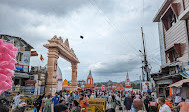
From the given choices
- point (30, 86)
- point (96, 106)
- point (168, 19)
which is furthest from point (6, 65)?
point (30, 86)

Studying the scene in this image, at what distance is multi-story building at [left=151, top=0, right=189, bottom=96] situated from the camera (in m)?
10.4

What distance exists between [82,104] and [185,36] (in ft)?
32.1

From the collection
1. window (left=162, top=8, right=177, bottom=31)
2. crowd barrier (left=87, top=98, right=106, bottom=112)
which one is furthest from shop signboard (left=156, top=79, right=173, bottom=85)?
crowd barrier (left=87, top=98, right=106, bottom=112)

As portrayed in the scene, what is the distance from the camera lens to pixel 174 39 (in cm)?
1234

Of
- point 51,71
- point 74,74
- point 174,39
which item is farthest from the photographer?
point 74,74

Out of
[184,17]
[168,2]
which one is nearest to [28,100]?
[184,17]

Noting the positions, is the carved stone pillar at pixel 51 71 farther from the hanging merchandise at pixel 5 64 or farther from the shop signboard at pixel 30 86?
the hanging merchandise at pixel 5 64

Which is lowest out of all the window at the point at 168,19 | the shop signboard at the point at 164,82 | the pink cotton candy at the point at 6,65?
the shop signboard at the point at 164,82

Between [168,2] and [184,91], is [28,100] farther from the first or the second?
[168,2]

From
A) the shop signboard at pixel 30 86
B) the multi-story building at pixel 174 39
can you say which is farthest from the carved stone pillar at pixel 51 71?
the multi-story building at pixel 174 39

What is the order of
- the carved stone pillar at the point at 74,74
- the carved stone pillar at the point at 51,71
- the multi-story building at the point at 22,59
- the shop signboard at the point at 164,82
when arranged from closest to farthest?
the shop signboard at the point at 164,82, the multi-story building at the point at 22,59, the carved stone pillar at the point at 51,71, the carved stone pillar at the point at 74,74

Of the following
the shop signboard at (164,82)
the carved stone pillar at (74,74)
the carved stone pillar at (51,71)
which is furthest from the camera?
the carved stone pillar at (74,74)

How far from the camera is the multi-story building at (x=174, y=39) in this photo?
10413 mm

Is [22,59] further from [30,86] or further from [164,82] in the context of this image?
[164,82]
